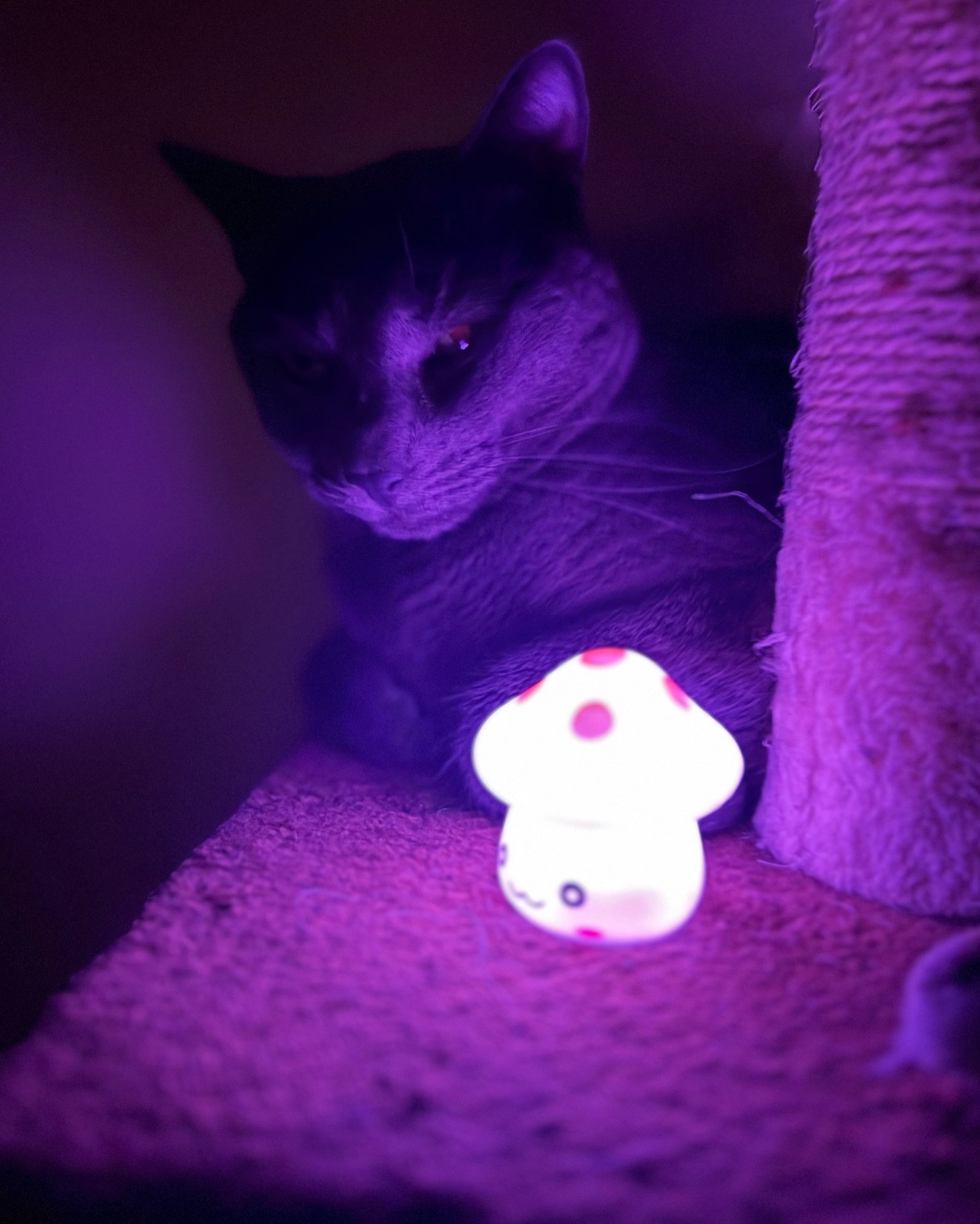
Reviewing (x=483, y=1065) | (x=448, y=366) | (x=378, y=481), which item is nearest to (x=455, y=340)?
(x=448, y=366)

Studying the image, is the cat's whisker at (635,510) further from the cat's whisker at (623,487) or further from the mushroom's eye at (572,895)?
the mushroom's eye at (572,895)

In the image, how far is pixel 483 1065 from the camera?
58 cm

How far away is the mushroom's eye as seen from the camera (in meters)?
0.67

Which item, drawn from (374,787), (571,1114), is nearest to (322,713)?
(374,787)

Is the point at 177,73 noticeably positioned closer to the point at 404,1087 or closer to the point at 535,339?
the point at 535,339

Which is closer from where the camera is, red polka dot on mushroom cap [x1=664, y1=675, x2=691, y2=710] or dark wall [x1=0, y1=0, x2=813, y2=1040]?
red polka dot on mushroom cap [x1=664, y1=675, x2=691, y2=710]

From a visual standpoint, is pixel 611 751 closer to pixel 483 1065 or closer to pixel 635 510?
pixel 483 1065

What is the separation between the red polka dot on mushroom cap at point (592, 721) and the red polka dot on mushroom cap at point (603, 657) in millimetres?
41

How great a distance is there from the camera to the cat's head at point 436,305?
0.87 metres

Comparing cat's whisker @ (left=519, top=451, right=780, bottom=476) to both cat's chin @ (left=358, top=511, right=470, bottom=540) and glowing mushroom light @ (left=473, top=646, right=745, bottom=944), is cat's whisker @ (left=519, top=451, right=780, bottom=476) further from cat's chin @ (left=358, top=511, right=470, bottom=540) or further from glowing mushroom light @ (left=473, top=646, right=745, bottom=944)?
glowing mushroom light @ (left=473, top=646, right=745, bottom=944)

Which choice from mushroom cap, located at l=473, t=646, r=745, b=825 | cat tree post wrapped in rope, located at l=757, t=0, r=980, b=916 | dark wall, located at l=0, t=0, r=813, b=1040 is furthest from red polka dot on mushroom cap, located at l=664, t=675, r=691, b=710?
dark wall, located at l=0, t=0, r=813, b=1040

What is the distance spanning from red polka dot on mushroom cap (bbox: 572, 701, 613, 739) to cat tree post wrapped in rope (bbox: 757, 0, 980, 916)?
0.26m

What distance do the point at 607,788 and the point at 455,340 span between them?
0.54 meters

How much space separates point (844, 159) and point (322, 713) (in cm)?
94
